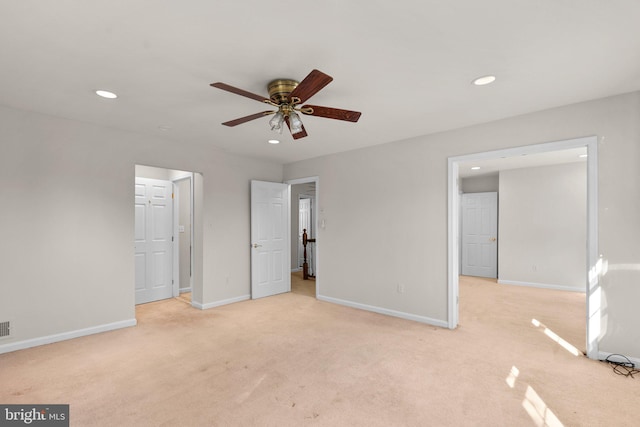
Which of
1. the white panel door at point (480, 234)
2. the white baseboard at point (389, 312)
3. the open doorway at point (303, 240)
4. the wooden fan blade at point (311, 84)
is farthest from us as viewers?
the white panel door at point (480, 234)

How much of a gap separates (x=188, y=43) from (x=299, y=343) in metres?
2.96

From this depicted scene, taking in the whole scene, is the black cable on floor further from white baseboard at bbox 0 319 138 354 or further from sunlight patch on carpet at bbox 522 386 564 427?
white baseboard at bbox 0 319 138 354

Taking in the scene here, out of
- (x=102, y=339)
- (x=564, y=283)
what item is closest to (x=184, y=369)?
(x=102, y=339)

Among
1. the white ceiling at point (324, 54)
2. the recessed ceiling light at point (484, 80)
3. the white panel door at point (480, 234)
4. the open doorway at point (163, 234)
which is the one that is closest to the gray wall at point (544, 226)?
the white panel door at point (480, 234)

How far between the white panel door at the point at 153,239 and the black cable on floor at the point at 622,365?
5959 mm

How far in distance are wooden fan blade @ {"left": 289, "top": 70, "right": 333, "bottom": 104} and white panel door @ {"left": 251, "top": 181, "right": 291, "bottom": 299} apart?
333 cm

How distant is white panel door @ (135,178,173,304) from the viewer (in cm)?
510

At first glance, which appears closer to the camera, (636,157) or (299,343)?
(636,157)

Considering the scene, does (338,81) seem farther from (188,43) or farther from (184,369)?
(184,369)

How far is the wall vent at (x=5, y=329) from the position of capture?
3.11 meters

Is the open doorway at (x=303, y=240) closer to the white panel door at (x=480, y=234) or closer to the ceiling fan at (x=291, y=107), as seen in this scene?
the ceiling fan at (x=291, y=107)

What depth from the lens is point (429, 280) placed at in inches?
162

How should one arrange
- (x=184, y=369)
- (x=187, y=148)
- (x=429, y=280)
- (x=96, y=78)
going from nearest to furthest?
(x=96, y=78), (x=184, y=369), (x=429, y=280), (x=187, y=148)

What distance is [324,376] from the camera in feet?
8.78
